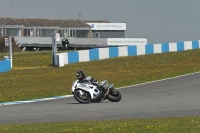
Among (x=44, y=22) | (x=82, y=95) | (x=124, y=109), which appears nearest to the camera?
(x=124, y=109)

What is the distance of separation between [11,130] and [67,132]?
1231mm

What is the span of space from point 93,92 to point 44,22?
6931 centimetres

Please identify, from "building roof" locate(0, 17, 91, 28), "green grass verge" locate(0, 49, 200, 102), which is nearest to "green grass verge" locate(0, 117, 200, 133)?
"green grass verge" locate(0, 49, 200, 102)

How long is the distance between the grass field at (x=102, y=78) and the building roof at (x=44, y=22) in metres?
32.6

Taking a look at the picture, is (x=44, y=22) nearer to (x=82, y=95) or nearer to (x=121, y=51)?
(x=121, y=51)

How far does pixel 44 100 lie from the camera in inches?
834

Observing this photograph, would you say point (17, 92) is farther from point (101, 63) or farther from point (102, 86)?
point (101, 63)

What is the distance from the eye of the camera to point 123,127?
11.1 m

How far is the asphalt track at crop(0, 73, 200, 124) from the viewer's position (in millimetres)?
14109

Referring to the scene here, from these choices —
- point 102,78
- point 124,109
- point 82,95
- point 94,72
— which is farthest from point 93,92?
point 94,72

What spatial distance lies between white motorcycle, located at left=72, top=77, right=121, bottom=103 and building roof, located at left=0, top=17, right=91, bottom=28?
6413cm

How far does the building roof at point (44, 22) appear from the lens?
83319 millimetres

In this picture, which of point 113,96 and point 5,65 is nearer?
point 113,96

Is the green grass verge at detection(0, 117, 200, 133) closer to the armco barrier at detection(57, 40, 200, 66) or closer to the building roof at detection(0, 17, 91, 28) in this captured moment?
the armco barrier at detection(57, 40, 200, 66)
